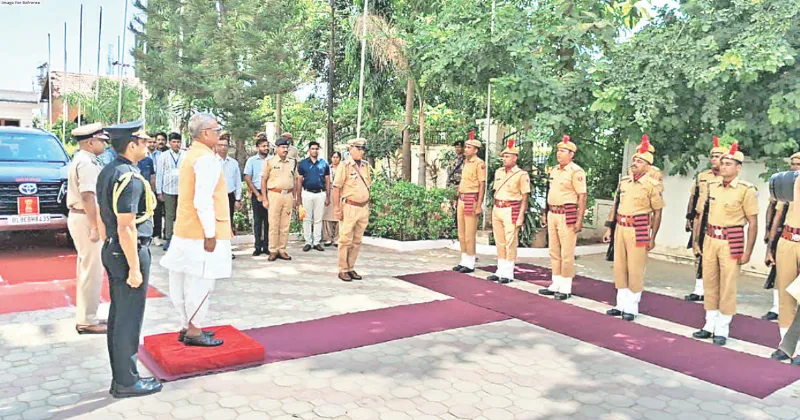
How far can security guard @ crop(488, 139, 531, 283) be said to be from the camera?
738cm

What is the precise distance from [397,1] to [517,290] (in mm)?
8400

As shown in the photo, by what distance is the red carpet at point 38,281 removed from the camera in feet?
19.5

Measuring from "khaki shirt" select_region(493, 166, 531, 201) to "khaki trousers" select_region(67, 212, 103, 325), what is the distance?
175 inches

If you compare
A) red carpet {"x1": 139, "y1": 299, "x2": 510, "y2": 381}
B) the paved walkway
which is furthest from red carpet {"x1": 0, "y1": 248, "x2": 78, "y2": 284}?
red carpet {"x1": 139, "y1": 299, "x2": 510, "y2": 381}

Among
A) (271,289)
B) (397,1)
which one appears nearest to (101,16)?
(397,1)

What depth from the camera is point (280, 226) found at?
28.0ft

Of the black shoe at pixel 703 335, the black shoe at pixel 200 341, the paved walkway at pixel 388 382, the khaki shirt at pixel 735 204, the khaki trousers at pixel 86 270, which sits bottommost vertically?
the paved walkway at pixel 388 382

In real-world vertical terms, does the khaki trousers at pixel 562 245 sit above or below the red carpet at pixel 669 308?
above

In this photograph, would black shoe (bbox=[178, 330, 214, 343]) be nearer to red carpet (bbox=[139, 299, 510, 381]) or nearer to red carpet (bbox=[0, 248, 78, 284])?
red carpet (bbox=[139, 299, 510, 381])

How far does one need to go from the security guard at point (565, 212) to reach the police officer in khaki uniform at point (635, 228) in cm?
61

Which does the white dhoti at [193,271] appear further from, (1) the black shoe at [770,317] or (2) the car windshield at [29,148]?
(2) the car windshield at [29,148]

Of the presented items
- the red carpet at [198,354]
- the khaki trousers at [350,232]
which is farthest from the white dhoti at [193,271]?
the khaki trousers at [350,232]

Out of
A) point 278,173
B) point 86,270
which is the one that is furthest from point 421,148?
point 86,270

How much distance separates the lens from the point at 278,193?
8523mm
